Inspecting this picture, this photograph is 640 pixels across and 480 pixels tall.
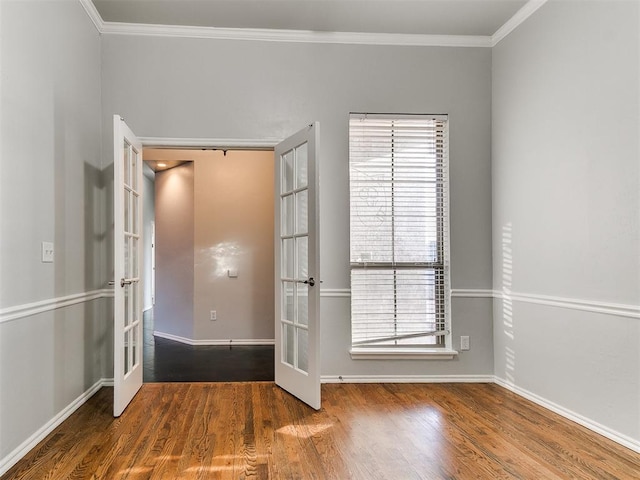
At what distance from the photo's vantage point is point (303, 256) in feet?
11.2

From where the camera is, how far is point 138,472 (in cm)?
222

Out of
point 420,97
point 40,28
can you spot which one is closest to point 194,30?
point 40,28

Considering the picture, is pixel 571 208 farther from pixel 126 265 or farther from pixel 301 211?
pixel 126 265

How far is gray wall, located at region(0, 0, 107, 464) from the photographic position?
7.59 feet

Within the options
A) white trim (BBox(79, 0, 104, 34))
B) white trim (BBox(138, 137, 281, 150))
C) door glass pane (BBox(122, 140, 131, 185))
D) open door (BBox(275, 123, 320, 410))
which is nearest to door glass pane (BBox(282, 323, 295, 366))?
open door (BBox(275, 123, 320, 410))

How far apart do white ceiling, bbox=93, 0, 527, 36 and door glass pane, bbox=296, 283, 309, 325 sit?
2.12 metres

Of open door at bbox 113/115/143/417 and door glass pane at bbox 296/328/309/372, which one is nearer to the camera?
open door at bbox 113/115/143/417

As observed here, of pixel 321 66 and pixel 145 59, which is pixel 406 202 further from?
pixel 145 59

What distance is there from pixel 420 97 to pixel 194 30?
199cm

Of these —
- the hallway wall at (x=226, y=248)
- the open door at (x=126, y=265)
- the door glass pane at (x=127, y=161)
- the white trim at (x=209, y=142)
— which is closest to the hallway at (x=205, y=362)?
the hallway wall at (x=226, y=248)

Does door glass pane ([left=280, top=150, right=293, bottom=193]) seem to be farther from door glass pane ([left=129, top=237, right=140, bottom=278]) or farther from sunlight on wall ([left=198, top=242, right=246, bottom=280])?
sunlight on wall ([left=198, top=242, right=246, bottom=280])

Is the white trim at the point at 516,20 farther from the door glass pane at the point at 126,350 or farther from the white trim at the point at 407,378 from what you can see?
the door glass pane at the point at 126,350

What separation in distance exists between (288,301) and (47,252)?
1.72m

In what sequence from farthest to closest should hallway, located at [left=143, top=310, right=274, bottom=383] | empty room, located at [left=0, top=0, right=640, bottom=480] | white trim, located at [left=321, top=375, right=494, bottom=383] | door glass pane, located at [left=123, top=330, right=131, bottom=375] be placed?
hallway, located at [left=143, top=310, right=274, bottom=383]
white trim, located at [left=321, top=375, right=494, bottom=383]
door glass pane, located at [left=123, top=330, right=131, bottom=375]
empty room, located at [left=0, top=0, right=640, bottom=480]
